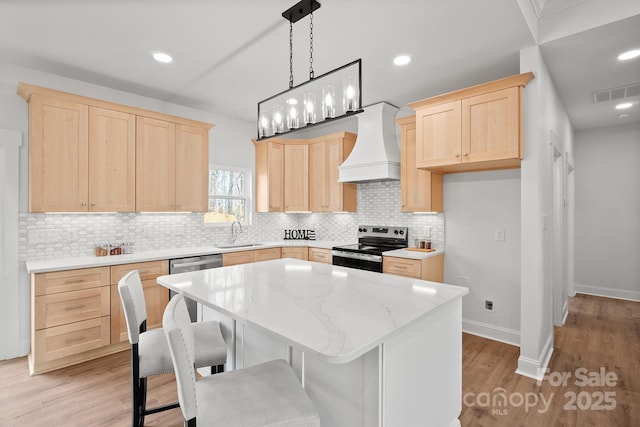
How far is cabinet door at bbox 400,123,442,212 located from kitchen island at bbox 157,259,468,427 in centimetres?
190

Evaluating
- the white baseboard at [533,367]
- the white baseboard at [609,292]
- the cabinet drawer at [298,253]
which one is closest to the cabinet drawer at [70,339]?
the cabinet drawer at [298,253]

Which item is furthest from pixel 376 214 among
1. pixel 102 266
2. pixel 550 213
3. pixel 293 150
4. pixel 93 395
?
pixel 93 395

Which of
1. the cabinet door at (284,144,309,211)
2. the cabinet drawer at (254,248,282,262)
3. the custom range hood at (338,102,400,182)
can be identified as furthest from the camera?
the cabinet door at (284,144,309,211)

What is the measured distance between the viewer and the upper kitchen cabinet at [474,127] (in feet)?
9.25

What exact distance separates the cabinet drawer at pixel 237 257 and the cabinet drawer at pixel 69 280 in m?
1.26

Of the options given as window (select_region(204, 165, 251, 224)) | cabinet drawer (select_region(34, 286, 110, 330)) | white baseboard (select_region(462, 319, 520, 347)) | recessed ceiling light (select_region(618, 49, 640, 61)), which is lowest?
white baseboard (select_region(462, 319, 520, 347))

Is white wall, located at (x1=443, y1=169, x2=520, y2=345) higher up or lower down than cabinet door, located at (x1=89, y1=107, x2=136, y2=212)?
lower down

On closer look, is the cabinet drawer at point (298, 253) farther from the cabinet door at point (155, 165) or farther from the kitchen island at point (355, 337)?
the kitchen island at point (355, 337)

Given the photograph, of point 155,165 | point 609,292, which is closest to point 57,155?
point 155,165

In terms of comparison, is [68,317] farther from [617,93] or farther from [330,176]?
[617,93]

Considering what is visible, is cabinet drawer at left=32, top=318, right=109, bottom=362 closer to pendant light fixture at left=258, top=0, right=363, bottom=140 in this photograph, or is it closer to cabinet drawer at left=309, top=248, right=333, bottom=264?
pendant light fixture at left=258, top=0, right=363, bottom=140

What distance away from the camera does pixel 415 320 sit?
1.42 meters

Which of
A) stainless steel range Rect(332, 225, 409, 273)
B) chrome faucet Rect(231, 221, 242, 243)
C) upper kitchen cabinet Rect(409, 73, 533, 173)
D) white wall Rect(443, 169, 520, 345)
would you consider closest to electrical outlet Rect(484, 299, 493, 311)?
white wall Rect(443, 169, 520, 345)

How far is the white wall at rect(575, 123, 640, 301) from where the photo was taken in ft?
16.4
